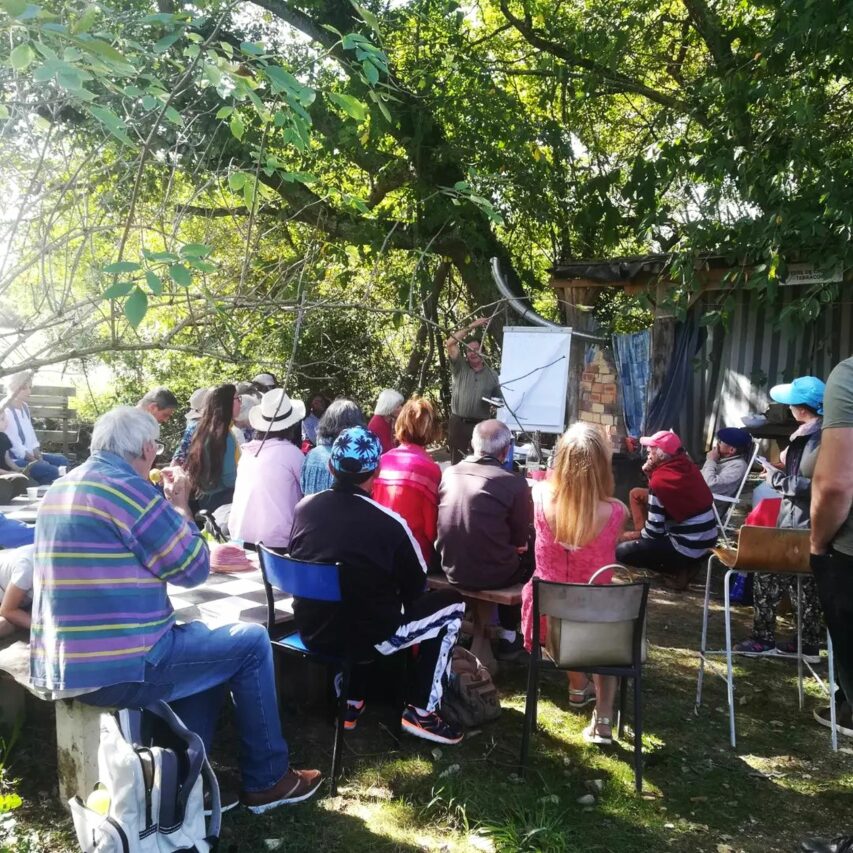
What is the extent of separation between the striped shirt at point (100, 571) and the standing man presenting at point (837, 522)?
2.14 m

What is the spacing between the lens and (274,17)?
9.64 m

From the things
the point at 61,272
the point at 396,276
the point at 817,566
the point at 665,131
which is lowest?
the point at 817,566

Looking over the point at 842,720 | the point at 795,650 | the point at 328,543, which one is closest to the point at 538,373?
the point at 795,650

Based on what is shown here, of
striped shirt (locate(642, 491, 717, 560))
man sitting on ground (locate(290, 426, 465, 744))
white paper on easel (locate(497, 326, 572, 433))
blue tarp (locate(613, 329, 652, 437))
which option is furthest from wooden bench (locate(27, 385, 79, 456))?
man sitting on ground (locate(290, 426, 465, 744))

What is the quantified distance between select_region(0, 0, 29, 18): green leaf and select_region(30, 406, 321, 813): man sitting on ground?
1.24 metres

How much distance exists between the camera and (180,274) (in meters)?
2.04

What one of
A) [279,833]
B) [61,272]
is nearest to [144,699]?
[279,833]

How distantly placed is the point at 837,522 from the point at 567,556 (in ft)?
4.37

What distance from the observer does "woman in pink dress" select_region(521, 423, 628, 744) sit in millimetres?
3793

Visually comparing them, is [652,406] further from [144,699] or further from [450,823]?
[144,699]

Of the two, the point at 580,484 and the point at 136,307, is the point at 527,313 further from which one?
the point at 136,307

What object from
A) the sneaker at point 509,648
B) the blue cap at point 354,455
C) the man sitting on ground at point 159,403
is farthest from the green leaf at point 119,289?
the man sitting on ground at point 159,403

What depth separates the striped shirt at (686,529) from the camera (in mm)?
5824

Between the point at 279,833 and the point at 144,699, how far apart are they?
735mm
